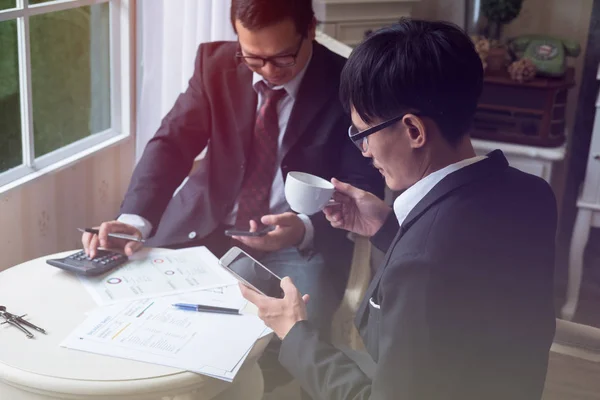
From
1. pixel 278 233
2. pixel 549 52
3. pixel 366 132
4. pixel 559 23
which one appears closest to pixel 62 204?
pixel 278 233

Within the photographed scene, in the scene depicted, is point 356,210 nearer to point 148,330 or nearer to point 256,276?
point 256,276

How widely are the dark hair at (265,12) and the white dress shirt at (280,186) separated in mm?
152

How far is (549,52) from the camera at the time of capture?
197cm

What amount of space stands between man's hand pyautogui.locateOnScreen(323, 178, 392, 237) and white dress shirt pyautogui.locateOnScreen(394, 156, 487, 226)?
39 centimetres

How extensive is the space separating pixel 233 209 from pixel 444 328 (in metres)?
0.97

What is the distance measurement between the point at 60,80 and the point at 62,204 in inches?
13.4

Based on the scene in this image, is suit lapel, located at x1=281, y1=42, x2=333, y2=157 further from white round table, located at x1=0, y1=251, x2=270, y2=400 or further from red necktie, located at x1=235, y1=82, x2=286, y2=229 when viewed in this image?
white round table, located at x1=0, y1=251, x2=270, y2=400

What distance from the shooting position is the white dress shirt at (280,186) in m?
1.58

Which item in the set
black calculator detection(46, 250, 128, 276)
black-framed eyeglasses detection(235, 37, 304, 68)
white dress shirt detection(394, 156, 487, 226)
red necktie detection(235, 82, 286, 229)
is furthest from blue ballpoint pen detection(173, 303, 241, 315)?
black-framed eyeglasses detection(235, 37, 304, 68)

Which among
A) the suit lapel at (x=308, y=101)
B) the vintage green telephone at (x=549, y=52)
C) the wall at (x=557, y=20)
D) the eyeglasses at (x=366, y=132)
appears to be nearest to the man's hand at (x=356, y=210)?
the suit lapel at (x=308, y=101)

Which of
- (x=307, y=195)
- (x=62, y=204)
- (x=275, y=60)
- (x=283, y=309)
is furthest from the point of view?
(x=62, y=204)

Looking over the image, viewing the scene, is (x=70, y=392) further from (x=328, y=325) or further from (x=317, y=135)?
(x=317, y=135)

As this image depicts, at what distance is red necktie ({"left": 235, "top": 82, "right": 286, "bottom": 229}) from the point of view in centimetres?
163

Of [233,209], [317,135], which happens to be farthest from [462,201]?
[233,209]
